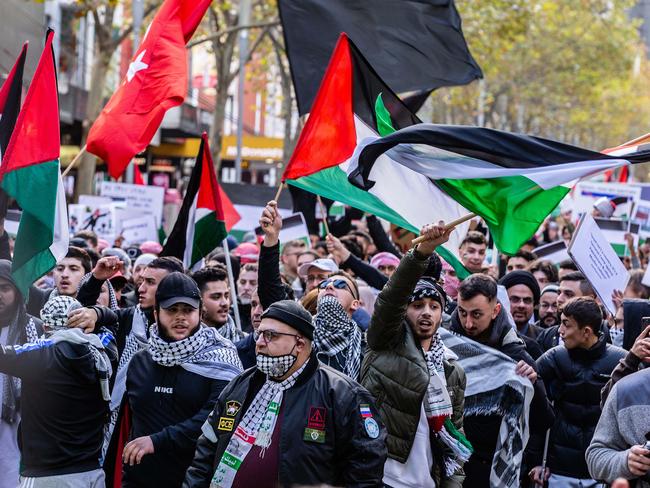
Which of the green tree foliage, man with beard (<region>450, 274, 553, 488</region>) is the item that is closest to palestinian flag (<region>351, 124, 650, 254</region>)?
man with beard (<region>450, 274, 553, 488</region>)

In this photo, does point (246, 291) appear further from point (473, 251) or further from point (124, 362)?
point (124, 362)

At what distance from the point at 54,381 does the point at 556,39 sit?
4258 cm

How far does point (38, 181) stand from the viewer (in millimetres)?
6875

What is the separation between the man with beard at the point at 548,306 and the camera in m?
9.55

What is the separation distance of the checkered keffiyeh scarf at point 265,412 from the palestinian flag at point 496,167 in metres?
1.59

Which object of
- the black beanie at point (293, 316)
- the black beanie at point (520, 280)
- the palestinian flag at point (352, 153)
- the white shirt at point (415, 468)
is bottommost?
the white shirt at point (415, 468)

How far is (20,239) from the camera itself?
657 centimetres

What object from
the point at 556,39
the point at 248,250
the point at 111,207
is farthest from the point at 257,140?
the point at 248,250

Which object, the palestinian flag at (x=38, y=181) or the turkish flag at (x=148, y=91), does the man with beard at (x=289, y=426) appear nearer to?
the palestinian flag at (x=38, y=181)

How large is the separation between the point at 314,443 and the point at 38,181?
2.53 m

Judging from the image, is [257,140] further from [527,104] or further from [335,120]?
[335,120]

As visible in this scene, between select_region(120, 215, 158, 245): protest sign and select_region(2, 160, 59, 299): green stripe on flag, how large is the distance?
28.3 feet

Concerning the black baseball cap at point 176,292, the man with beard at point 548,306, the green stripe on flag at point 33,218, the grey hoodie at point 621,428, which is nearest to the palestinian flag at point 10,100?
the green stripe on flag at point 33,218

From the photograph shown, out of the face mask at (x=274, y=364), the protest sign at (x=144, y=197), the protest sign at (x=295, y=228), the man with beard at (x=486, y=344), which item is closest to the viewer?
the face mask at (x=274, y=364)
